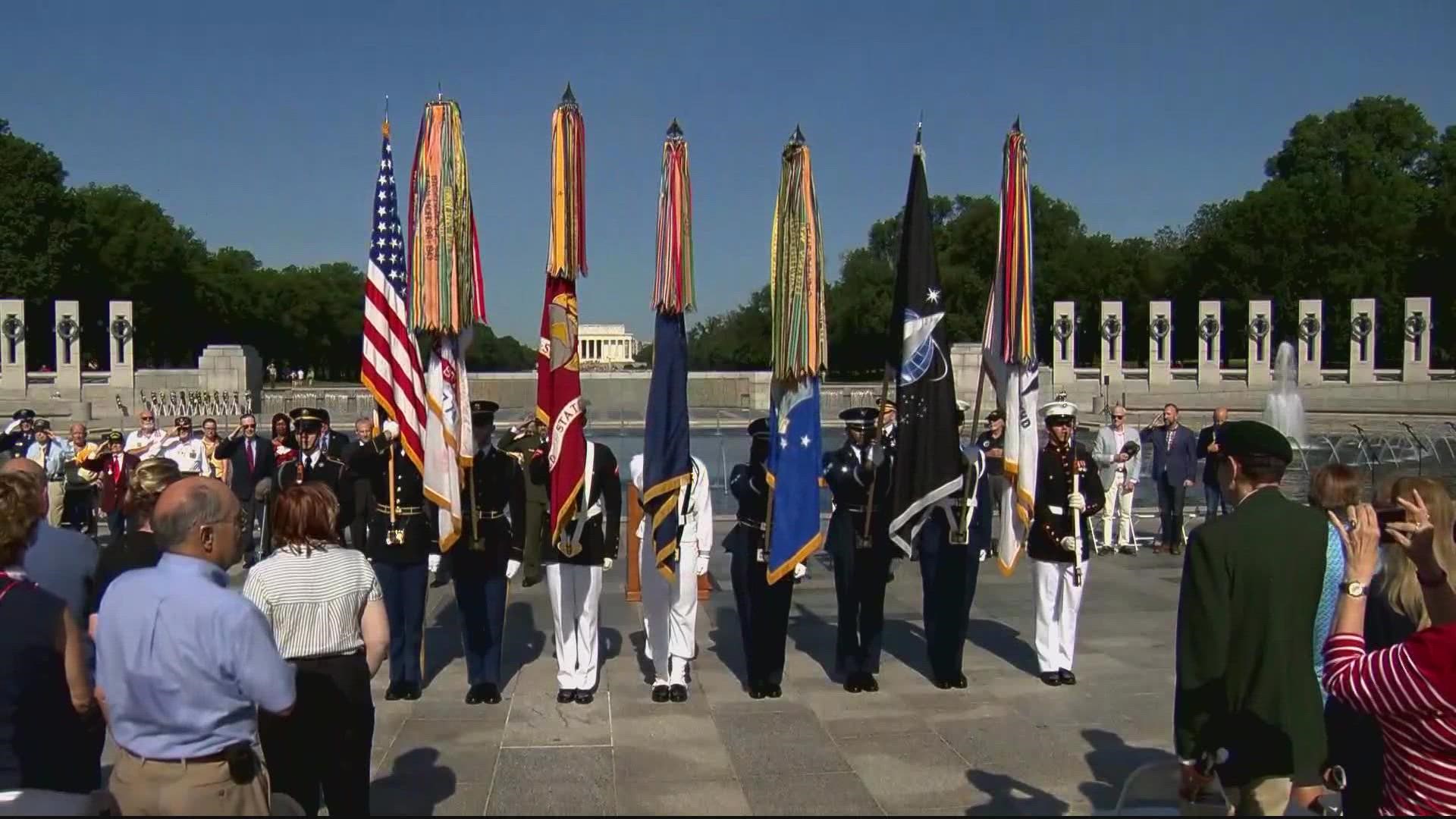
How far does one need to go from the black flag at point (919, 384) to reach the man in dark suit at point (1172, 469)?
6699 mm

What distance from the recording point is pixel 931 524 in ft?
28.7

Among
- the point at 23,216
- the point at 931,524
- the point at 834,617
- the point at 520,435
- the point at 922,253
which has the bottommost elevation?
the point at 834,617

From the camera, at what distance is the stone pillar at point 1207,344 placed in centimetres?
5262

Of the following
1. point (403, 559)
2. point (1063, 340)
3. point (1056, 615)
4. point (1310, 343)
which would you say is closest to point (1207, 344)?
point (1310, 343)

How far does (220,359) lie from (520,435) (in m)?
45.7

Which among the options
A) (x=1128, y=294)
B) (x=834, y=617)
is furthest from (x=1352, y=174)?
(x=834, y=617)

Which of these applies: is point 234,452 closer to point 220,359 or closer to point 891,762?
point 891,762

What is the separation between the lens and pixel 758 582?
8422mm

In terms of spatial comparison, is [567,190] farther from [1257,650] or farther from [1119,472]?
[1119,472]

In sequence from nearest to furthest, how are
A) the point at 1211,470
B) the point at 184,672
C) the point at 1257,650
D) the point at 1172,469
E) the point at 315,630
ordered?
the point at 184,672
the point at 1257,650
the point at 315,630
the point at 1211,470
the point at 1172,469

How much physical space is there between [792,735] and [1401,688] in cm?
444

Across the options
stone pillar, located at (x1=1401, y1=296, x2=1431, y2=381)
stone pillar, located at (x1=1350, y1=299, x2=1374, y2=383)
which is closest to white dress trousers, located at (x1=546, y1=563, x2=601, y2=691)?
stone pillar, located at (x1=1350, y1=299, x2=1374, y2=383)

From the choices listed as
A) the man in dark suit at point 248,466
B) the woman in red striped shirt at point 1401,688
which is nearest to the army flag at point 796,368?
the woman in red striped shirt at point 1401,688

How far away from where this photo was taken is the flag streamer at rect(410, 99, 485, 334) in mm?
8625
